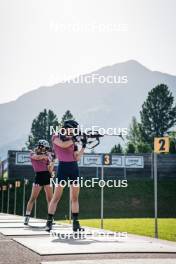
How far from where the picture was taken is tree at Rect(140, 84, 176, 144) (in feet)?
250

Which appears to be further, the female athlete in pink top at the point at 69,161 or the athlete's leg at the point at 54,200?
the athlete's leg at the point at 54,200

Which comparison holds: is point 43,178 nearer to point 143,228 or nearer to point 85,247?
point 143,228

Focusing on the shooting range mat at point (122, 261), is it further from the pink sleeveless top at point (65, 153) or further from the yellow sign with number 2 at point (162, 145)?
the yellow sign with number 2 at point (162, 145)

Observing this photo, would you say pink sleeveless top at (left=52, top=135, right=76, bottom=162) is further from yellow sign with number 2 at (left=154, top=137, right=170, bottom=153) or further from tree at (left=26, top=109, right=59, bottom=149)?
tree at (left=26, top=109, right=59, bottom=149)

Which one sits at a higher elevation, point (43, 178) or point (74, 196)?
point (43, 178)

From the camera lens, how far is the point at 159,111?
77.0 metres

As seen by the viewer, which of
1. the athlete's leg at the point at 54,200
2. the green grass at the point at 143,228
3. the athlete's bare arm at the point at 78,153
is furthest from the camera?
the green grass at the point at 143,228

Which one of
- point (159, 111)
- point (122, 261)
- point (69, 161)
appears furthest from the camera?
point (159, 111)

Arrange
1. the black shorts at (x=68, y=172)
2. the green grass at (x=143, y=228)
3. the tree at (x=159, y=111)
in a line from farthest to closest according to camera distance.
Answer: the tree at (x=159, y=111) < the green grass at (x=143, y=228) < the black shorts at (x=68, y=172)

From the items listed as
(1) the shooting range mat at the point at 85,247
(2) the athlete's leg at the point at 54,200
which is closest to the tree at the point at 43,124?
(2) the athlete's leg at the point at 54,200

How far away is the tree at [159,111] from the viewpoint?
76.2 metres

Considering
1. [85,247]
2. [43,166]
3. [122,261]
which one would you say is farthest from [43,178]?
[122,261]

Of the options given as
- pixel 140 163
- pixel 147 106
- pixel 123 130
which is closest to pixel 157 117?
pixel 147 106

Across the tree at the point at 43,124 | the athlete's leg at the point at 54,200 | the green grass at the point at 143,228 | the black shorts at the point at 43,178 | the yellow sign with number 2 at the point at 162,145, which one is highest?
the tree at the point at 43,124
